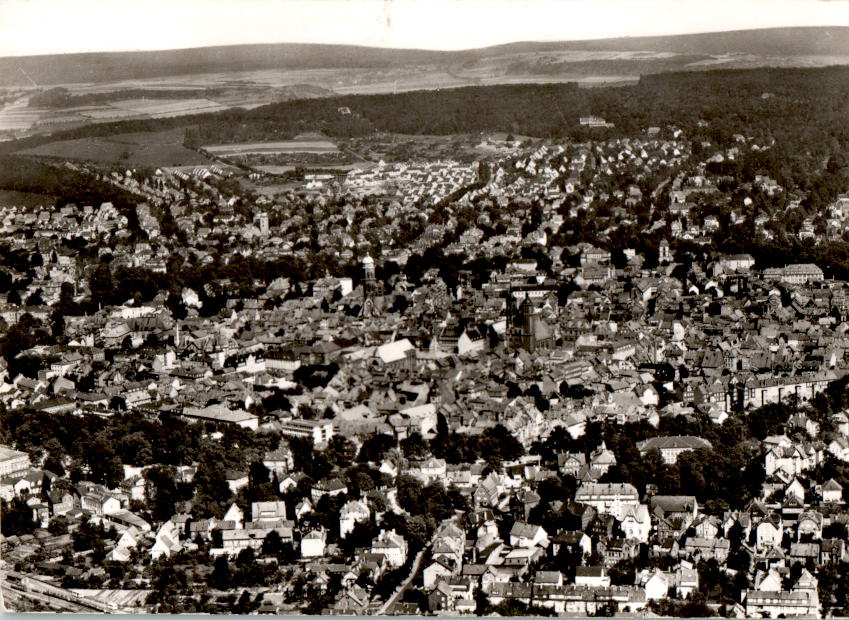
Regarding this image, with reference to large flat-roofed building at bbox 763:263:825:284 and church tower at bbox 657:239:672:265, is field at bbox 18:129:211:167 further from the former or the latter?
large flat-roofed building at bbox 763:263:825:284

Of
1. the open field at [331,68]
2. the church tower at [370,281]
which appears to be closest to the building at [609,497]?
the church tower at [370,281]

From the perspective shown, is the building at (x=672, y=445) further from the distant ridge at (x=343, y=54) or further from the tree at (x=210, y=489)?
the tree at (x=210, y=489)

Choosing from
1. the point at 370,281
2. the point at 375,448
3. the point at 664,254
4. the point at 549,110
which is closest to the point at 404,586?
the point at 375,448

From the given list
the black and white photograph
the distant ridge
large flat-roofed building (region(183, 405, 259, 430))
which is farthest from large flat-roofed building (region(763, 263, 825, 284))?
large flat-roofed building (region(183, 405, 259, 430))

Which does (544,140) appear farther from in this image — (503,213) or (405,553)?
(405,553)

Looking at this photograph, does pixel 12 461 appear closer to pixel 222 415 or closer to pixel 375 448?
pixel 222 415

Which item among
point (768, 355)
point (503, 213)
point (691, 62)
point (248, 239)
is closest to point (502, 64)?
point (691, 62)
